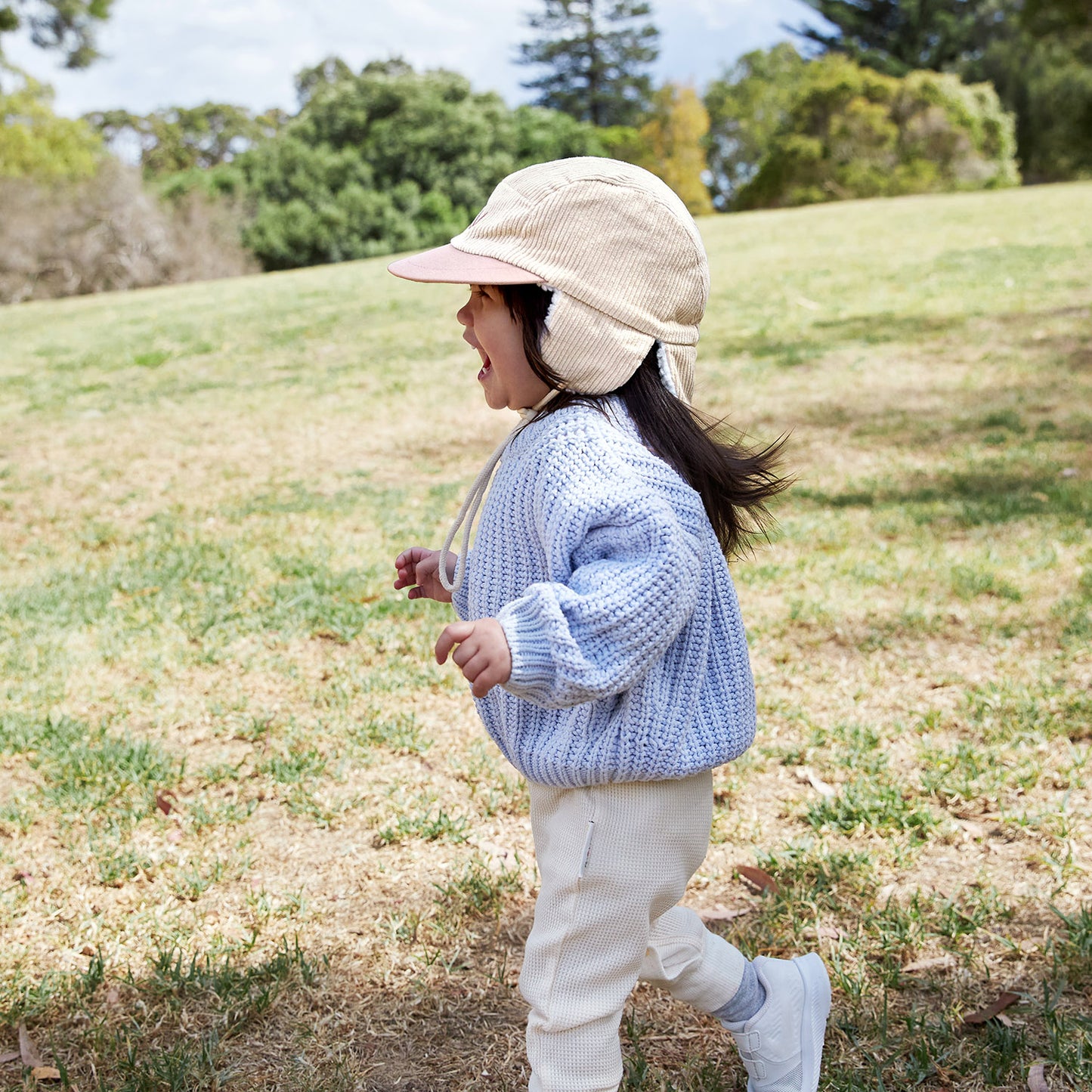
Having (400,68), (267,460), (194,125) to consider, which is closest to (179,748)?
(267,460)

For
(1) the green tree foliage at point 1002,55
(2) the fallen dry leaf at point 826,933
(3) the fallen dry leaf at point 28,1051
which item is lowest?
(3) the fallen dry leaf at point 28,1051

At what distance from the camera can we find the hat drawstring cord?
1.75m

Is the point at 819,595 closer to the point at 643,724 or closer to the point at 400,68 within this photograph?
the point at 643,724

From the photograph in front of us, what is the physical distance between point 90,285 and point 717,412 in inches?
662

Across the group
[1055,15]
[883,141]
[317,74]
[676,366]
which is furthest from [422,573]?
[317,74]

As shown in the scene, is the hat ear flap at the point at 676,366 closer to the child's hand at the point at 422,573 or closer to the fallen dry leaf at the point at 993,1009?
the child's hand at the point at 422,573

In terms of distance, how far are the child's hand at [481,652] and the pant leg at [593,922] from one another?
1.09 ft

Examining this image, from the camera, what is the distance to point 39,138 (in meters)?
29.0

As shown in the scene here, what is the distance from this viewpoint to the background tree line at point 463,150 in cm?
2073

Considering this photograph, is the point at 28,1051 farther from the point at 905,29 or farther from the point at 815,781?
the point at 905,29

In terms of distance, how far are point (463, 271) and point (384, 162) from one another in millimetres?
29377

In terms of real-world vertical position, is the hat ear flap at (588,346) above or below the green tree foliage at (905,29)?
below

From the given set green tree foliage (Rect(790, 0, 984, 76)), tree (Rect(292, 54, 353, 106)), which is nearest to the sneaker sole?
green tree foliage (Rect(790, 0, 984, 76))

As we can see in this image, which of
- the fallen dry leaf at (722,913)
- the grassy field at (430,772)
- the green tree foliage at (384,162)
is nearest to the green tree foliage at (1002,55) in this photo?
the green tree foliage at (384,162)
